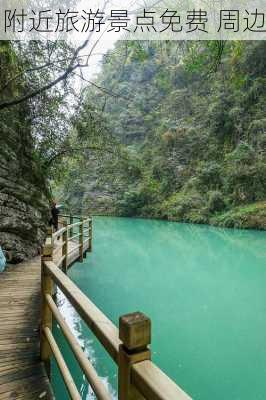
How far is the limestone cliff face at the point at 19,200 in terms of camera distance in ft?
18.4

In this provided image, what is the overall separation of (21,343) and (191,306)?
164 inches

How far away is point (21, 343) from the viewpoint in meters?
2.54

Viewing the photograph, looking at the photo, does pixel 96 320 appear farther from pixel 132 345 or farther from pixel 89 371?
pixel 132 345

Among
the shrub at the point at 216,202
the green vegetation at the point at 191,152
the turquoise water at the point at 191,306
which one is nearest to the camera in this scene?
the turquoise water at the point at 191,306

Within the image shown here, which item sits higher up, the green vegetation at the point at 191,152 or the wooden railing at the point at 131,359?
the green vegetation at the point at 191,152

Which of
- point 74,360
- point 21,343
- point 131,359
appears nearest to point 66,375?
point 131,359

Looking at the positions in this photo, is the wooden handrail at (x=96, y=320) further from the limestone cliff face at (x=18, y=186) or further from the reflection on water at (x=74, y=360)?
the limestone cliff face at (x=18, y=186)

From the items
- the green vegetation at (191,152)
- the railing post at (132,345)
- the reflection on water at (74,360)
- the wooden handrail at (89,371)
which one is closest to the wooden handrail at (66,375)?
the wooden handrail at (89,371)

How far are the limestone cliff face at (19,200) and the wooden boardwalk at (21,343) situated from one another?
50.5 inches

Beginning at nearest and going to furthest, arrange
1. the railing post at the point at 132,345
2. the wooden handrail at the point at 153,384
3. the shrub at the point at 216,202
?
the wooden handrail at the point at 153,384, the railing post at the point at 132,345, the shrub at the point at 216,202

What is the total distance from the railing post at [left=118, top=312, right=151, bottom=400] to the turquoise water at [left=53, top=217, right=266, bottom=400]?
9.18ft

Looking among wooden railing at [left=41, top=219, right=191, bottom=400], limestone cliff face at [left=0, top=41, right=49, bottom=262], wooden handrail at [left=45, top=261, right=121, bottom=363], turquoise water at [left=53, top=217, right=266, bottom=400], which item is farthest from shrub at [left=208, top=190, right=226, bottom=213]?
wooden railing at [left=41, top=219, right=191, bottom=400]

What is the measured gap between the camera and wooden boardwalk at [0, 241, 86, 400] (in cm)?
196

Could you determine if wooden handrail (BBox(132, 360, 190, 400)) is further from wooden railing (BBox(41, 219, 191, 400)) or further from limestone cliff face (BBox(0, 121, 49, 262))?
limestone cliff face (BBox(0, 121, 49, 262))
